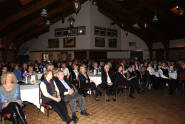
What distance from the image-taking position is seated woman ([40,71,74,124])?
10.9 feet

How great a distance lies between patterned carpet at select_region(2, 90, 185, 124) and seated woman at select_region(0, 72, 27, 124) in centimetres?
74

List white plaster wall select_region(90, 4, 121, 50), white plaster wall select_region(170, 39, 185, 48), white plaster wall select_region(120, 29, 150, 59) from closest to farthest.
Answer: white plaster wall select_region(170, 39, 185, 48) → white plaster wall select_region(90, 4, 121, 50) → white plaster wall select_region(120, 29, 150, 59)

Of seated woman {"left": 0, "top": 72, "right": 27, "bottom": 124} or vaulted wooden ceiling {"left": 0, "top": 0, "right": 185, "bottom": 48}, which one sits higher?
vaulted wooden ceiling {"left": 0, "top": 0, "right": 185, "bottom": 48}

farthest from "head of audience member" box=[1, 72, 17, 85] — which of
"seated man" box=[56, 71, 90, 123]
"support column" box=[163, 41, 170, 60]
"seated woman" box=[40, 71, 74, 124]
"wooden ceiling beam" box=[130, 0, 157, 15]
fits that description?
"support column" box=[163, 41, 170, 60]

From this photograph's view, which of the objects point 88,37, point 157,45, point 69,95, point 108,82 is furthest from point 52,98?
point 157,45

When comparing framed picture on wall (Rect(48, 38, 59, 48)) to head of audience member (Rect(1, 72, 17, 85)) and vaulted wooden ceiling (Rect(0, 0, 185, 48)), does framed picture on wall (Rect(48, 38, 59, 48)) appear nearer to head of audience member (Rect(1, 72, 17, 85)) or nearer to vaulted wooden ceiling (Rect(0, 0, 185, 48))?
vaulted wooden ceiling (Rect(0, 0, 185, 48))

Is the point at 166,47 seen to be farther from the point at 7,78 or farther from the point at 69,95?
the point at 7,78

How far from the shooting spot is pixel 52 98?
11.3 feet

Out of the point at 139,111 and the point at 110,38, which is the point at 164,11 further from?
the point at 139,111

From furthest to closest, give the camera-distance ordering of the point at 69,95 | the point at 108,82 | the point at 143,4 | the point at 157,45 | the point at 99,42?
1. the point at 157,45
2. the point at 99,42
3. the point at 143,4
4. the point at 108,82
5. the point at 69,95

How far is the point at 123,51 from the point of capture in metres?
18.2

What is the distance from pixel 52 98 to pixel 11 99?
0.82 meters

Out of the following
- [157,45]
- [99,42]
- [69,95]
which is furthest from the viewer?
[157,45]

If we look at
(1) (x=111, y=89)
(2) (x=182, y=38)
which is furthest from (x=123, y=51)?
(1) (x=111, y=89)
